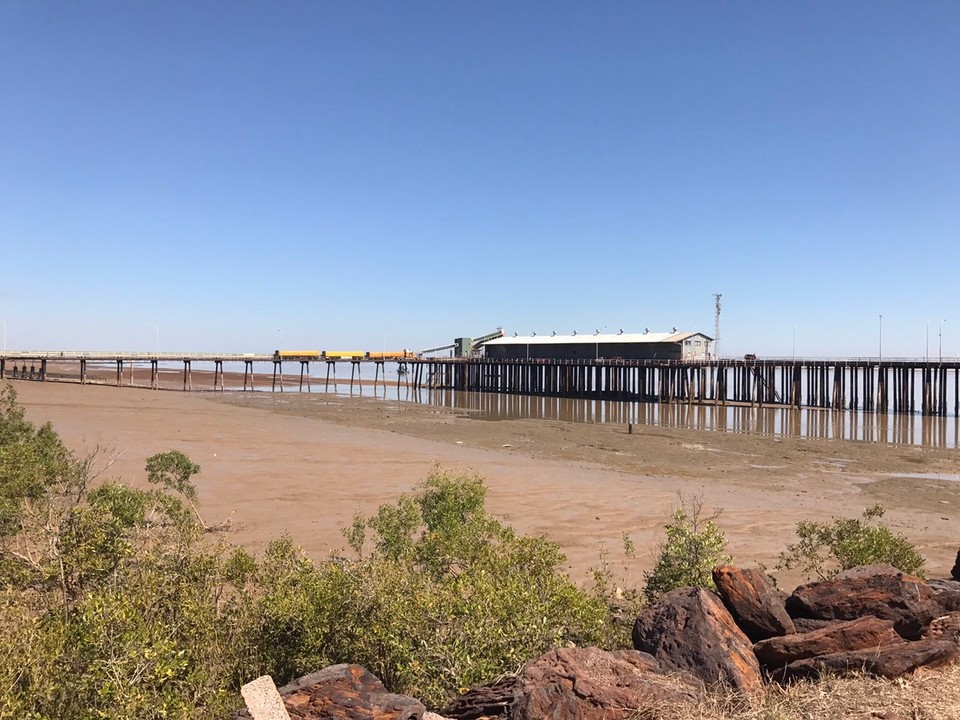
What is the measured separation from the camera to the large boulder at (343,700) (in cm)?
589

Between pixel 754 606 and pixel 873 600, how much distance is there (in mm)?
1510

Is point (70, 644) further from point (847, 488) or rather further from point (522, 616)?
point (847, 488)

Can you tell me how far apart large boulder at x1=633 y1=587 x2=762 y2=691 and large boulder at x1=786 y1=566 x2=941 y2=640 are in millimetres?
1464

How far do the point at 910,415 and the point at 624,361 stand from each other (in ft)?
88.7

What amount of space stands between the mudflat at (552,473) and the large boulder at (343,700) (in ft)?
27.6

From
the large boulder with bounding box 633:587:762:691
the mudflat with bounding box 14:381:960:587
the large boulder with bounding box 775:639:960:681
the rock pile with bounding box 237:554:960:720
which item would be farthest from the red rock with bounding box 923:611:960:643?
the mudflat with bounding box 14:381:960:587

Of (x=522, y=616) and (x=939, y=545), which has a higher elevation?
(x=522, y=616)

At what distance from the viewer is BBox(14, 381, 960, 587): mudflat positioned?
17609 mm

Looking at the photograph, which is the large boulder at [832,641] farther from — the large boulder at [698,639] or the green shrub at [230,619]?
the green shrub at [230,619]

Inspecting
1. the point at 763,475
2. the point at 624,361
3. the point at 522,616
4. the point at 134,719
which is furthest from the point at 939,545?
the point at 624,361

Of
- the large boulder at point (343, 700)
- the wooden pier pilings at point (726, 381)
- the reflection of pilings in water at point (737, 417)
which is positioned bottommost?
the reflection of pilings in water at point (737, 417)

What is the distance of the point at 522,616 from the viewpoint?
7219 millimetres

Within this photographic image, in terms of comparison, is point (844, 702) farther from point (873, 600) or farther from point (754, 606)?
point (873, 600)

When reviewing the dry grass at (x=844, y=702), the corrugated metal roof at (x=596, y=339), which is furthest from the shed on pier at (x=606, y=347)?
the dry grass at (x=844, y=702)
